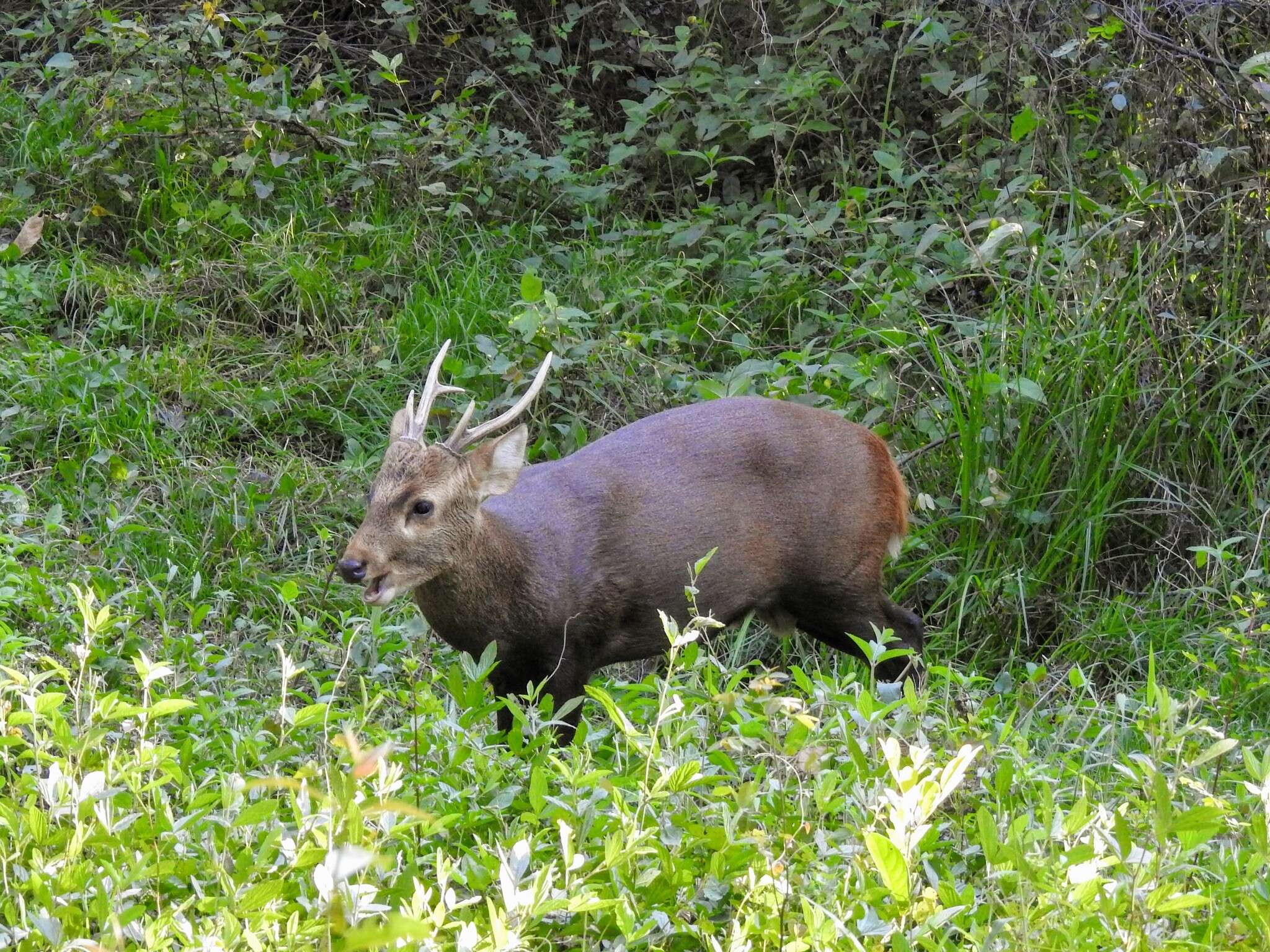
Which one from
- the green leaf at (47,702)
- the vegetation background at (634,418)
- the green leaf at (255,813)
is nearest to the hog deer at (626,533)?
the vegetation background at (634,418)

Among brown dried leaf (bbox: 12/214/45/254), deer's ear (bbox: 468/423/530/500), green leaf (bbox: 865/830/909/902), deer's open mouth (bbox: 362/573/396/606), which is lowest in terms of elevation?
deer's open mouth (bbox: 362/573/396/606)

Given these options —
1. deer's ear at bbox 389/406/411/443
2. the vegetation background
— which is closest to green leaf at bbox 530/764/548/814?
the vegetation background

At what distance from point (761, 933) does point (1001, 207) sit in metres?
4.77

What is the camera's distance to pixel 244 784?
7.18 feet

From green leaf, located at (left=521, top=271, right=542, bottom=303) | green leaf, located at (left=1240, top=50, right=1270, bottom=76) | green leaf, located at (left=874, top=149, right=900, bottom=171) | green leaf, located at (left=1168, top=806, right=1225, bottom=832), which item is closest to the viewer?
green leaf, located at (left=1168, top=806, right=1225, bottom=832)

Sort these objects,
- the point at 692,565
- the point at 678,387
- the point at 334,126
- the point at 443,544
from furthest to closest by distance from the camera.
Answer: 1. the point at 334,126
2. the point at 678,387
3. the point at 692,565
4. the point at 443,544

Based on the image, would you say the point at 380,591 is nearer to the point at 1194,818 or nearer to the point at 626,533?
the point at 626,533

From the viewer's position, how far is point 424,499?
4.55m

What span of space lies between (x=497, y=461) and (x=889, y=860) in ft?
8.97

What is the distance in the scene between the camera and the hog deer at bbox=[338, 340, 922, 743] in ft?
15.1

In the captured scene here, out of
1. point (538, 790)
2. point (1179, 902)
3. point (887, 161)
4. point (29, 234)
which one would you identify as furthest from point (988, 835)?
point (29, 234)

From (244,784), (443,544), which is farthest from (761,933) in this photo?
(443,544)

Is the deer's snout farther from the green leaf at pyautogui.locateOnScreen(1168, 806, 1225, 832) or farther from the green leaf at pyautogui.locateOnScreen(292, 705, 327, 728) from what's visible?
the green leaf at pyautogui.locateOnScreen(1168, 806, 1225, 832)

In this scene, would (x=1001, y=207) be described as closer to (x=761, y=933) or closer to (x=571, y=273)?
(x=571, y=273)
